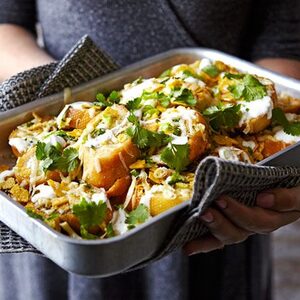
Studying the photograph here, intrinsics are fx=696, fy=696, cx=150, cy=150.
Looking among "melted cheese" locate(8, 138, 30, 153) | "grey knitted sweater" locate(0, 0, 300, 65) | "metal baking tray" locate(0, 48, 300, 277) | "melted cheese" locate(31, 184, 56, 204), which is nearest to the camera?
"metal baking tray" locate(0, 48, 300, 277)

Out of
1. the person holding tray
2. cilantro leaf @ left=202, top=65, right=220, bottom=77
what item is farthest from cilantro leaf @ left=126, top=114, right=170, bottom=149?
the person holding tray

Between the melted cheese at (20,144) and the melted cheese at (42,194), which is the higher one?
the melted cheese at (42,194)

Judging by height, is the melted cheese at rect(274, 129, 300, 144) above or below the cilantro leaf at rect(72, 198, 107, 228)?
below

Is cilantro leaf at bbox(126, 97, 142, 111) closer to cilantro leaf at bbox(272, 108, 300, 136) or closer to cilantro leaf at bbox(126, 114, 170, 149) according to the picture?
cilantro leaf at bbox(126, 114, 170, 149)

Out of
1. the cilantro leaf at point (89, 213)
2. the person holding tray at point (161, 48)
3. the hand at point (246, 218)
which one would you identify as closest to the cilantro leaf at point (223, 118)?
the hand at point (246, 218)

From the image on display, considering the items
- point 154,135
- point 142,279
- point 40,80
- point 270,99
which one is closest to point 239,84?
point 270,99

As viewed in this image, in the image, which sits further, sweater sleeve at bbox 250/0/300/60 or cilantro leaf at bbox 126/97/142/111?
sweater sleeve at bbox 250/0/300/60

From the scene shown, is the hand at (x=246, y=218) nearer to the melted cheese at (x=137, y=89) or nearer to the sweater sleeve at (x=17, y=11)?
the melted cheese at (x=137, y=89)
